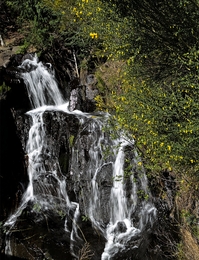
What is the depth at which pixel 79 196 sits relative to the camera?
8.19 m

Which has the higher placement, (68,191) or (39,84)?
(39,84)

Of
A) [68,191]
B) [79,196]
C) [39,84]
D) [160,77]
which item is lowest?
[79,196]

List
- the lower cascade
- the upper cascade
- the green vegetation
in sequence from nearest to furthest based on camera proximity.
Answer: the green vegetation
the lower cascade
the upper cascade

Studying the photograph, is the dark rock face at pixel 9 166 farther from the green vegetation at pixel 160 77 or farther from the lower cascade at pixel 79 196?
the green vegetation at pixel 160 77

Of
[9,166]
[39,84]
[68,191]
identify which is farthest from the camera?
[39,84]

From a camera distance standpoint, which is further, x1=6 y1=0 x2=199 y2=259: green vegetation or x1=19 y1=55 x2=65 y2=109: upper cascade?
x1=19 y1=55 x2=65 y2=109: upper cascade

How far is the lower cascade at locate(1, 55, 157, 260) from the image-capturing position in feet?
23.7

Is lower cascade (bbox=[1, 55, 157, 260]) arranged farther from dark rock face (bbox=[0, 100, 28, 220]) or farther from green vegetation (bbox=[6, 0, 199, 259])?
green vegetation (bbox=[6, 0, 199, 259])

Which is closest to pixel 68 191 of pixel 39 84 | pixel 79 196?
pixel 79 196

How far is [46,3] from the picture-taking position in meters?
10.8

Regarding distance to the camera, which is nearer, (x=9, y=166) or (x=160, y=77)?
(x=160, y=77)

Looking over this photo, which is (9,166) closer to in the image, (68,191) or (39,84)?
(68,191)

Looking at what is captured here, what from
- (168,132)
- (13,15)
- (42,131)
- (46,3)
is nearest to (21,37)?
(13,15)

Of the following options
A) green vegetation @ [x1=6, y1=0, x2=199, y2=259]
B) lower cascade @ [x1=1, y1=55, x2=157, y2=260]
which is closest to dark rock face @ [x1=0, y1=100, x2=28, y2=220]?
lower cascade @ [x1=1, y1=55, x2=157, y2=260]
